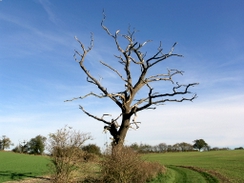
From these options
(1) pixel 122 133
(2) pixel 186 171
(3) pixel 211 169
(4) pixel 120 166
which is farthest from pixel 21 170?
(1) pixel 122 133

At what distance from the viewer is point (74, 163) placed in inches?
629

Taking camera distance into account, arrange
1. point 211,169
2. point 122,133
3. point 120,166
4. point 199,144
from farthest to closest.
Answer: point 199,144 → point 211,169 → point 120,166 → point 122,133

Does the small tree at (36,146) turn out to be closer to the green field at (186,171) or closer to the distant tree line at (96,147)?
the distant tree line at (96,147)

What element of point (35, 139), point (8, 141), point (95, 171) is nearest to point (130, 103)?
point (95, 171)

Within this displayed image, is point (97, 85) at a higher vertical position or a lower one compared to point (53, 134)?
higher

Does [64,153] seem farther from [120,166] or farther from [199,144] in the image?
[199,144]

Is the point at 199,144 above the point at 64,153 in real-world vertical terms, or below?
above

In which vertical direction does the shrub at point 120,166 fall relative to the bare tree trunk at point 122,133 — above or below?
below

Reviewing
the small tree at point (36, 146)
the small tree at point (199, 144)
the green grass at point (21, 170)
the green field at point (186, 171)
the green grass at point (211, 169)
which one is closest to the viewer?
the green field at point (186, 171)

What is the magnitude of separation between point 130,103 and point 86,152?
5268 millimetres

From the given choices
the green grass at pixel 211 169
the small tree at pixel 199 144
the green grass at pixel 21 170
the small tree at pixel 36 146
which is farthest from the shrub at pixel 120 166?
the small tree at pixel 199 144

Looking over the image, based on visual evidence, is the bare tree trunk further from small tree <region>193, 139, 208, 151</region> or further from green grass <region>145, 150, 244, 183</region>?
small tree <region>193, 139, 208, 151</region>

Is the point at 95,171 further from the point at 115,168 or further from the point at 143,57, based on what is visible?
the point at 143,57

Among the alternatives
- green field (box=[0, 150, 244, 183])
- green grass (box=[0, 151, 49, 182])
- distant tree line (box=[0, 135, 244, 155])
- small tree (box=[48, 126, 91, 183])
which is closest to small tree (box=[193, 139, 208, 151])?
distant tree line (box=[0, 135, 244, 155])
